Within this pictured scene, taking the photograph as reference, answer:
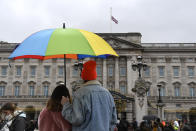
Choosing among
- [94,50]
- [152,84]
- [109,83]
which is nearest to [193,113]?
[152,84]

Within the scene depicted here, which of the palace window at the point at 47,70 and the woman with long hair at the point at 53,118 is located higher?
the palace window at the point at 47,70

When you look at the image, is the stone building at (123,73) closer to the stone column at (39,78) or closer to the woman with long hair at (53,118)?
the stone column at (39,78)

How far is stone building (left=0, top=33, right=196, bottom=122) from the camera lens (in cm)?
4534

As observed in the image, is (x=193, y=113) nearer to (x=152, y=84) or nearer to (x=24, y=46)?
(x=152, y=84)

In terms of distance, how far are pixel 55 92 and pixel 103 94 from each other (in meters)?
0.87

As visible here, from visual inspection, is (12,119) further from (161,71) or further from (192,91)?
(192,91)

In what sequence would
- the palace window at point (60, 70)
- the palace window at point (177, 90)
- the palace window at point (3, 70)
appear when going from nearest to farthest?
the palace window at point (177, 90), the palace window at point (60, 70), the palace window at point (3, 70)

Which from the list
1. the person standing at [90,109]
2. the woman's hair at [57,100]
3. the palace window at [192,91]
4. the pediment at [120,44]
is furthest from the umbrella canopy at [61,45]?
the palace window at [192,91]

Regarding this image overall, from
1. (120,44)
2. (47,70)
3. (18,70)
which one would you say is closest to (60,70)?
(47,70)

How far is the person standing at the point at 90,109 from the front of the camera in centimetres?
363

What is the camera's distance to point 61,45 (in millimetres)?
4492

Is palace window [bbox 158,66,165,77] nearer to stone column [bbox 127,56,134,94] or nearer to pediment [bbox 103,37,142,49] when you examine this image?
stone column [bbox 127,56,134,94]

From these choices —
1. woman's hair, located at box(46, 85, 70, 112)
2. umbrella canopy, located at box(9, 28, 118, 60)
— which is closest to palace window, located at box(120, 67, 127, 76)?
umbrella canopy, located at box(9, 28, 118, 60)

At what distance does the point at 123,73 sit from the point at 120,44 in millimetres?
5707
